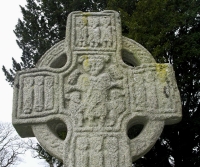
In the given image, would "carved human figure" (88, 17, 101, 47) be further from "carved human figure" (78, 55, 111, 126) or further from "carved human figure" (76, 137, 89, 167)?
"carved human figure" (76, 137, 89, 167)

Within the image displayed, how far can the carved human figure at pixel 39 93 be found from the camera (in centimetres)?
348

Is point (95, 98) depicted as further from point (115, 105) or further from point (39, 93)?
point (39, 93)

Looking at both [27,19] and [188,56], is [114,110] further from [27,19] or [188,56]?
[27,19]

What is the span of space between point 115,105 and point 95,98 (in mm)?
225

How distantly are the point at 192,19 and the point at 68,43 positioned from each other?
360 inches

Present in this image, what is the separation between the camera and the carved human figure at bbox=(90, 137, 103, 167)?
321 centimetres

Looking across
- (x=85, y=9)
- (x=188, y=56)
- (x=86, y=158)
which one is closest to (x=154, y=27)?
Answer: (x=188, y=56)

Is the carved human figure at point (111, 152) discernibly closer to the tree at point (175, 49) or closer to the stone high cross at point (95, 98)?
the stone high cross at point (95, 98)

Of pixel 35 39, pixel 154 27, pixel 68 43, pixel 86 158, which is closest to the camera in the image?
pixel 86 158

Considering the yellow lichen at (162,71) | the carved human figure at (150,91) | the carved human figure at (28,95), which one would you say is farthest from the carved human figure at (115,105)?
the carved human figure at (28,95)

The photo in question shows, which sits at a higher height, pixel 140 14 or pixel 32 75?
pixel 140 14

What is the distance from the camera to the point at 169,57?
36.6 feet

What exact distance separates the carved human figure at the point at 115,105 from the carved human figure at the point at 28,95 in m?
0.84

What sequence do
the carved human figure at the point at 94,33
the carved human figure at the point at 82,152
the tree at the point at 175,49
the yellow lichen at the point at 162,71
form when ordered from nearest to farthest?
the carved human figure at the point at 82,152 → the yellow lichen at the point at 162,71 → the carved human figure at the point at 94,33 → the tree at the point at 175,49
